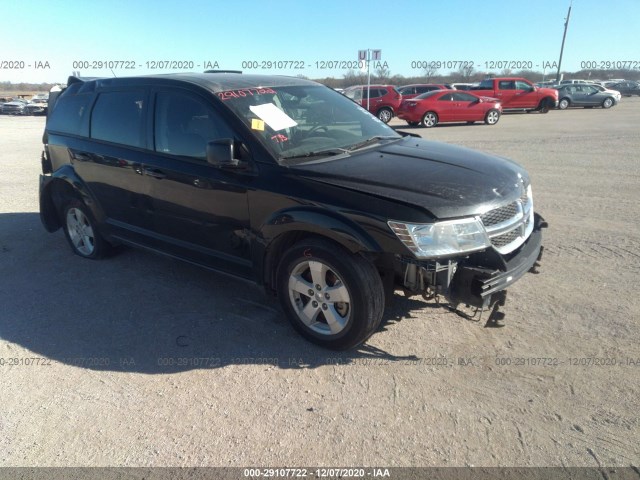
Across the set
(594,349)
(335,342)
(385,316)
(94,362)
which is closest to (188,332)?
(94,362)

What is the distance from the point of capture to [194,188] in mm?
3781

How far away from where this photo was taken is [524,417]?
268 cm

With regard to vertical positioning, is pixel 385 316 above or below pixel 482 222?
below

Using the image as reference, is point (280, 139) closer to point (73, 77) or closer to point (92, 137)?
point (92, 137)

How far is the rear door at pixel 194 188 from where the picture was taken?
3.60 metres

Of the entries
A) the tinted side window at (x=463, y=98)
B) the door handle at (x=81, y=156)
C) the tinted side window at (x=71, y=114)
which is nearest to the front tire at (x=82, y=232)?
the door handle at (x=81, y=156)

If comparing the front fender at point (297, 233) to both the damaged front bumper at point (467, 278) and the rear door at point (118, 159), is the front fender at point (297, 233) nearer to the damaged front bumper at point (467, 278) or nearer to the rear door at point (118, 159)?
the damaged front bumper at point (467, 278)

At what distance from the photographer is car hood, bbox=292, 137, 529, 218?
2.93 m

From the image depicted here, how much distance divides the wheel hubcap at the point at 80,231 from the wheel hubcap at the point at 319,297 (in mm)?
2908

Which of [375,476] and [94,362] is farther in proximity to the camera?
[94,362]

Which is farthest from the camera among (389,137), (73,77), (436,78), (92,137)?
(436,78)

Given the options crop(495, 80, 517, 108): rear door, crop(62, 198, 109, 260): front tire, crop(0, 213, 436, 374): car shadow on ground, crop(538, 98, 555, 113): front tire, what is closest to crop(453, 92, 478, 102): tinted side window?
crop(495, 80, 517, 108): rear door

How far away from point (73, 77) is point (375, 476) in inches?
202

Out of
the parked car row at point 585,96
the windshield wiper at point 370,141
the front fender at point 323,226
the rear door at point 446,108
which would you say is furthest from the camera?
the parked car row at point 585,96
